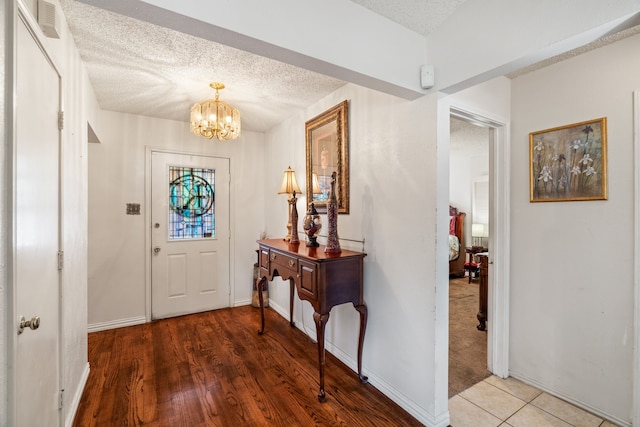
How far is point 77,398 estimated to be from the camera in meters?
1.92

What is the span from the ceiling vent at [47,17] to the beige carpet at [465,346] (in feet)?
10.2

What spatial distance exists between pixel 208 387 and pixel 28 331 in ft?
4.39

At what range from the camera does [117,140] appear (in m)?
3.23

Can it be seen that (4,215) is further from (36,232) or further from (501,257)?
(501,257)

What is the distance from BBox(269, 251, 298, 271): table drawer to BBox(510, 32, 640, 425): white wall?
1744mm

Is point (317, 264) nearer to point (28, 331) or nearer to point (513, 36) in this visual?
point (28, 331)

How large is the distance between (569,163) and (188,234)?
3801 mm

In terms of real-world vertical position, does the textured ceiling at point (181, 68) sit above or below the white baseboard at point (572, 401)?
above

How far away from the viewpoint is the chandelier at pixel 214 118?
249cm

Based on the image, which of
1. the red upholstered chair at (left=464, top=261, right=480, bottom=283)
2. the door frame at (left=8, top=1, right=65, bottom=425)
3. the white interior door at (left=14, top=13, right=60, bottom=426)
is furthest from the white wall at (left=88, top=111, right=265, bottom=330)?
the red upholstered chair at (left=464, top=261, right=480, bottom=283)

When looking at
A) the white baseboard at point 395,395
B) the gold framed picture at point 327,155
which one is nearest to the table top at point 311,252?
the gold framed picture at point 327,155

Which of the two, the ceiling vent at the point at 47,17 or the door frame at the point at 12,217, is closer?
the door frame at the point at 12,217

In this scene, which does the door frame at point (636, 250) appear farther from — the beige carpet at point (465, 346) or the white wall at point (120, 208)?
the white wall at point (120, 208)

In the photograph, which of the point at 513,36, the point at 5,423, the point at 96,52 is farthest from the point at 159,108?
the point at 513,36
